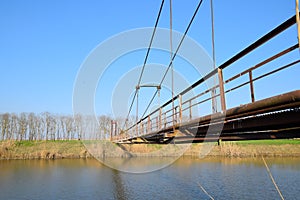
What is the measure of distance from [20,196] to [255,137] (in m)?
12.4

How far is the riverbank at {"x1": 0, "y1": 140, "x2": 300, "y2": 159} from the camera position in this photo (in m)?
29.0

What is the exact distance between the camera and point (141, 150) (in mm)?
33625

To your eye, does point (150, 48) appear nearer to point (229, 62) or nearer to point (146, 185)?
point (146, 185)

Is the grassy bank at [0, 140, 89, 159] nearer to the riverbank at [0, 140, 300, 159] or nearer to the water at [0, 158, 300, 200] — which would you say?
the riverbank at [0, 140, 300, 159]

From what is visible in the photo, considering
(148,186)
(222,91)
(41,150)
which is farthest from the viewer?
(41,150)

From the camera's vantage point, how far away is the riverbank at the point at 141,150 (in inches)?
1142

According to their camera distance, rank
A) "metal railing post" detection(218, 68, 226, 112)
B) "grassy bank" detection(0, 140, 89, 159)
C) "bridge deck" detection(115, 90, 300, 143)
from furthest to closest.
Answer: "grassy bank" detection(0, 140, 89, 159) < "metal railing post" detection(218, 68, 226, 112) < "bridge deck" detection(115, 90, 300, 143)

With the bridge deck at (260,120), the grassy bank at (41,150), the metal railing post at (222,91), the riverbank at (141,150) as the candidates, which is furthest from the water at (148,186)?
the grassy bank at (41,150)

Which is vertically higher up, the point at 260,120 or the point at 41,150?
the point at 260,120

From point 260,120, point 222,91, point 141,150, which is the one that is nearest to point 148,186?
point 222,91

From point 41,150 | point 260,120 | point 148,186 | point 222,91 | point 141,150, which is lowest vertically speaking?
point 148,186

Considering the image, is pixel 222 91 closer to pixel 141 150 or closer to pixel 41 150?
pixel 141 150

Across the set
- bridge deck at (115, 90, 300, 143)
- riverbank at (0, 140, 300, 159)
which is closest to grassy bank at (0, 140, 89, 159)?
riverbank at (0, 140, 300, 159)

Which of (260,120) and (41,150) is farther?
(41,150)
